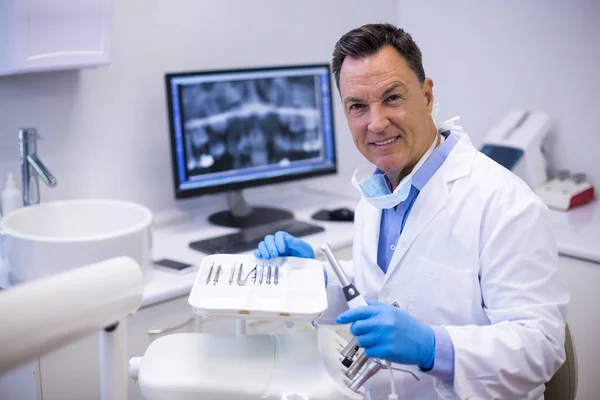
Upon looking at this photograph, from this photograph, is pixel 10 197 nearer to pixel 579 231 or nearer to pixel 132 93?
pixel 132 93

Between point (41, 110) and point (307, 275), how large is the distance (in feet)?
3.95

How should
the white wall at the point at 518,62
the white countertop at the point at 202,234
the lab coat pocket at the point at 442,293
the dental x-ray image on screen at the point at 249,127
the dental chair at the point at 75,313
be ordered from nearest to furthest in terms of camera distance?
the dental chair at the point at 75,313 < the lab coat pocket at the point at 442,293 < the white countertop at the point at 202,234 < the dental x-ray image on screen at the point at 249,127 < the white wall at the point at 518,62

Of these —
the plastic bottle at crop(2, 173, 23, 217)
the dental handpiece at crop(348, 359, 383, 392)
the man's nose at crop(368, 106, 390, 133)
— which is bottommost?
the dental handpiece at crop(348, 359, 383, 392)

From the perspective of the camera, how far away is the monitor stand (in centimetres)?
238

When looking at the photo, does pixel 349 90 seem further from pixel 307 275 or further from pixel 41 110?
pixel 41 110

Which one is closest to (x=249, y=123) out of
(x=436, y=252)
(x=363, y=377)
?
(x=436, y=252)

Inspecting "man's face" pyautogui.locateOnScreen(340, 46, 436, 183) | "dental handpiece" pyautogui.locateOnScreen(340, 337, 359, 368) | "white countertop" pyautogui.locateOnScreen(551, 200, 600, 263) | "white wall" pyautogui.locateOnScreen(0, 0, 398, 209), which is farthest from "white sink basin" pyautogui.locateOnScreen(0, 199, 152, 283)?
"white countertop" pyautogui.locateOnScreen(551, 200, 600, 263)

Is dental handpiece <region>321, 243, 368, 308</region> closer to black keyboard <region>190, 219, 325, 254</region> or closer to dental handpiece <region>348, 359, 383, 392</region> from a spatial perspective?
dental handpiece <region>348, 359, 383, 392</region>

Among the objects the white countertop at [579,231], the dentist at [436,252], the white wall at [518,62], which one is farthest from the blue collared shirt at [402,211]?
the white wall at [518,62]

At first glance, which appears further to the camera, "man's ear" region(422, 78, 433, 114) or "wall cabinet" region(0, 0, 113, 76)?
"wall cabinet" region(0, 0, 113, 76)

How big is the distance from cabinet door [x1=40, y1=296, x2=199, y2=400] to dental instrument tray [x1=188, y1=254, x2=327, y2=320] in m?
0.59

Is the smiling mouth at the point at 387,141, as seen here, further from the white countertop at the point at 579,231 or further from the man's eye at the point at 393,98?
the white countertop at the point at 579,231

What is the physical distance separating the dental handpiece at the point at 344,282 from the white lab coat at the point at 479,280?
202mm

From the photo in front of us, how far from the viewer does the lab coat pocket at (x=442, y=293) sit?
1.41m
